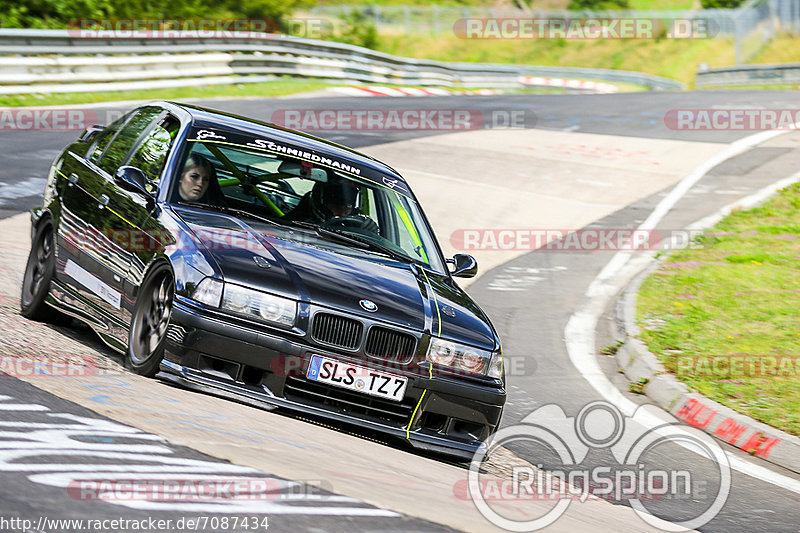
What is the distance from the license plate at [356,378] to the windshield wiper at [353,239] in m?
1.24

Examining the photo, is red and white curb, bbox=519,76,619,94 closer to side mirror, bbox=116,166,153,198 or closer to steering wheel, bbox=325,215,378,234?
steering wheel, bbox=325,215,378,234

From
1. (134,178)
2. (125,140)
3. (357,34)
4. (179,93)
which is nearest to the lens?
(134,178)

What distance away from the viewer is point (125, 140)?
7.37 m

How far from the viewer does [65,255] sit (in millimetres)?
7062

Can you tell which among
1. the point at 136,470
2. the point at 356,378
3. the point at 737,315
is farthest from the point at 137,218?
the point at 737,315

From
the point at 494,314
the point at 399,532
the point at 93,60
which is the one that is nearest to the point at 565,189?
the point at 494,314

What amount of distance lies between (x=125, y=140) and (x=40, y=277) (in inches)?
42.9

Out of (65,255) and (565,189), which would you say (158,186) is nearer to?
(65,255)

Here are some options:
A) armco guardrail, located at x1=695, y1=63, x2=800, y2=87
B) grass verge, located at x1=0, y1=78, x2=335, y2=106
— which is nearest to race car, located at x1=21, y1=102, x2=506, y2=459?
grass verge, located at x1=0, y1=78, x2=335, y2=106

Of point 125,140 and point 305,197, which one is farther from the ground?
point 125,140

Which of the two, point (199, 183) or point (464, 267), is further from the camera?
point (464, 267)

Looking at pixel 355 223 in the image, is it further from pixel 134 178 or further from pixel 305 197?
pixel 134 178

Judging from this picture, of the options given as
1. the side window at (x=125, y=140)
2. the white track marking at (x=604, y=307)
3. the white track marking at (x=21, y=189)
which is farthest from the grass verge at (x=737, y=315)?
the white track marking at (x=21, y=189)

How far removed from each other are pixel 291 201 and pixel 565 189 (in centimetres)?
1039
